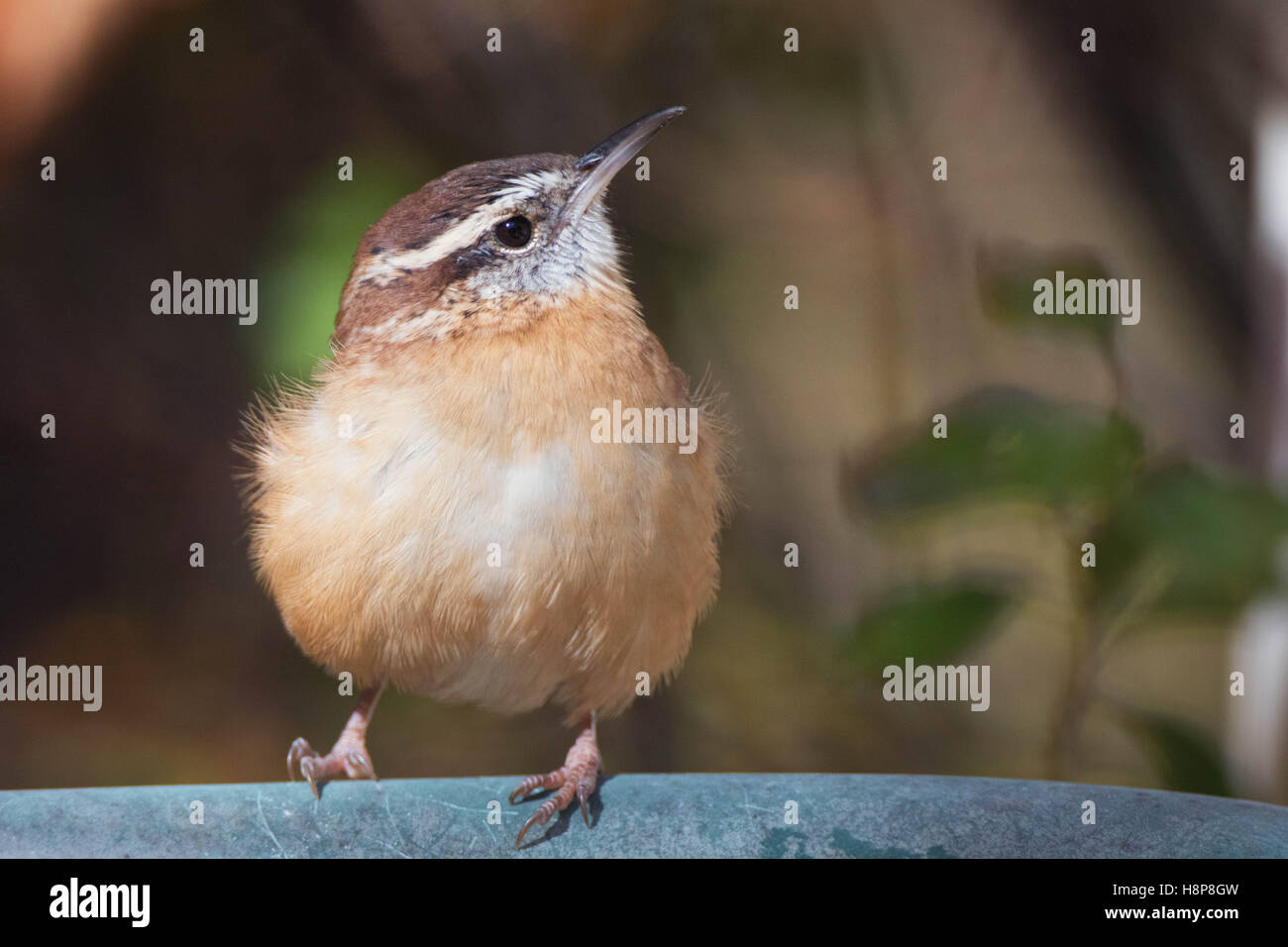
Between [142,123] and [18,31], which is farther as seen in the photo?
[142,123]

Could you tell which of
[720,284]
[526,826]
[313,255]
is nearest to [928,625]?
[526,826]

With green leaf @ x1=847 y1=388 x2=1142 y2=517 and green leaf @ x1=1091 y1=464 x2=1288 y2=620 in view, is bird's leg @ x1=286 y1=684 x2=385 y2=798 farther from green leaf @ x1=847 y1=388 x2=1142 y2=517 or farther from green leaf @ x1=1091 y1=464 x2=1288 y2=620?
green leaf @ x1=1091 y1=464 x2=1288 y2=620

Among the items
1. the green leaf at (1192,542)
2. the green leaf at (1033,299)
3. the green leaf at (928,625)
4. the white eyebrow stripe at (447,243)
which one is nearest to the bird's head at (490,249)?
the white eyebrow stripe at (447,243)

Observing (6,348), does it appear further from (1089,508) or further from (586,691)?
(1089,508)

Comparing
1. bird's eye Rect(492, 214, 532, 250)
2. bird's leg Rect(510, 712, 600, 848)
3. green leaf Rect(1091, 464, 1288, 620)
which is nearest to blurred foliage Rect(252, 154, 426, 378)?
bird's eye Rect(492, 214, 532, 250)

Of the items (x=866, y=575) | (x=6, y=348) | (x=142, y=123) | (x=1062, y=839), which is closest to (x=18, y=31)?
(x=142, y=123)

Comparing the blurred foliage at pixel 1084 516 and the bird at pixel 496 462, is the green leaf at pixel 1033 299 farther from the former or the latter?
the bird at pixel 496 462
